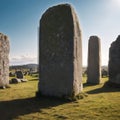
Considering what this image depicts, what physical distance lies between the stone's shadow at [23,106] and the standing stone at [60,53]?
82cm

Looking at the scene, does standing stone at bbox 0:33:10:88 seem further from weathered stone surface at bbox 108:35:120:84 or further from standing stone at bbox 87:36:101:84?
weathered stone surface at bbox 108:35:120:84

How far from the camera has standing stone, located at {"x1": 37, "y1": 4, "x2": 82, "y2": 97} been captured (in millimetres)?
13320

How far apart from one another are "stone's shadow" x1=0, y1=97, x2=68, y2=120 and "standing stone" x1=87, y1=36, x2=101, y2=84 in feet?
A: 36.8

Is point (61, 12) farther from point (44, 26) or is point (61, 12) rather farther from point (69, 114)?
point (69, 114)

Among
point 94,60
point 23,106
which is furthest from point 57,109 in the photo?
point 94,60

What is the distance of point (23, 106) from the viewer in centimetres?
1192

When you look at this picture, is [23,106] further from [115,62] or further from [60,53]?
[115,62]

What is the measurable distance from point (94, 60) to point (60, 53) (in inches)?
430

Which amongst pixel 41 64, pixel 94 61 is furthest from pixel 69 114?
pixel 94 61

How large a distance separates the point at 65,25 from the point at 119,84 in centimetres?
863

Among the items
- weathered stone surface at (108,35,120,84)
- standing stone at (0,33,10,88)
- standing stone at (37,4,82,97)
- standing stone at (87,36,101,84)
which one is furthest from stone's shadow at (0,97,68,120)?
standing stone at (87,36,101,84)

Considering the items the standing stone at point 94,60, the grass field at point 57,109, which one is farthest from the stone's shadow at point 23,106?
the standing stone at point 94,60

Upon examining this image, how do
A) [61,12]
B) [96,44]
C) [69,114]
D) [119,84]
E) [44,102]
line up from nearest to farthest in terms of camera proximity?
[69,114] < [44,102] < [61,12] < [119,84] < [96,44]

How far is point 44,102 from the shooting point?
1273 cm
